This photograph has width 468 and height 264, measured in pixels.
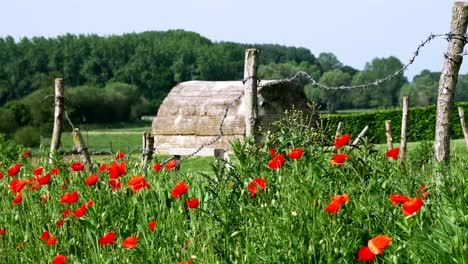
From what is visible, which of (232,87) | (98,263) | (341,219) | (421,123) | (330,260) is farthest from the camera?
(421,123)

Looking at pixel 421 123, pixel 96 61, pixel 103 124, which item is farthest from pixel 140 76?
pixel 421 123

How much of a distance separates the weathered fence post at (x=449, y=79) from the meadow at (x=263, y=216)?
870 mm

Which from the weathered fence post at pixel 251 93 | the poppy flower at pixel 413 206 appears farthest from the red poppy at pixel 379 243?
the weathered fence post at pixel 251 93

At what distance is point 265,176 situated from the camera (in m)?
5.48

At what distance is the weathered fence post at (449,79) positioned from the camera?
6.22 m

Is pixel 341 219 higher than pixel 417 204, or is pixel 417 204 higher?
pixel 417 204

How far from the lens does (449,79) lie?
6227 millimetres

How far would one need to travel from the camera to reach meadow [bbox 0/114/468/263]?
3867 mm

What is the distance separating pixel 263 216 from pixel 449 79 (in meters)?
2.48

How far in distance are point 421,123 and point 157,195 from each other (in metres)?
22.0

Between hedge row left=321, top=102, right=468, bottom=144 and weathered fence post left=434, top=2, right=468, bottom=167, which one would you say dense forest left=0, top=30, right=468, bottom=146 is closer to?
hedge row left=321, top=102, right=468, bottom=144

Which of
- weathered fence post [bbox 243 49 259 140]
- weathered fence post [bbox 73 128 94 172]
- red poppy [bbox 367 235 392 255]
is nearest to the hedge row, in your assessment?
weathered fence post [bbox 73 128 94 172]

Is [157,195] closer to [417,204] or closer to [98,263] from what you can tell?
[98,263]

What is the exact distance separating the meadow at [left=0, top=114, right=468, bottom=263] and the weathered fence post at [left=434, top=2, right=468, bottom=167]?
34.3 inches
